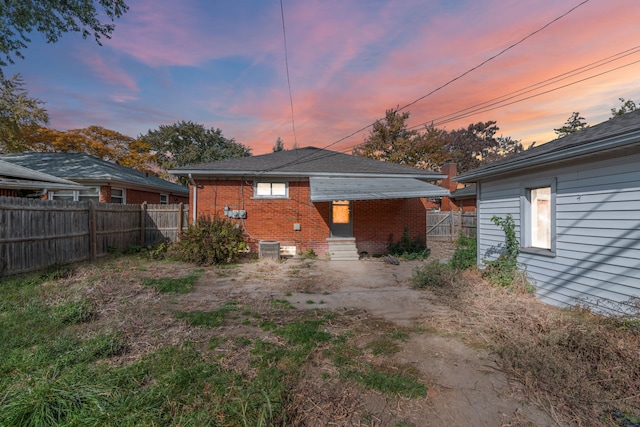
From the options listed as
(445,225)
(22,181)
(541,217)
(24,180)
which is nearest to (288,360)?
(541,217)

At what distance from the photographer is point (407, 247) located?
1169 centimetres

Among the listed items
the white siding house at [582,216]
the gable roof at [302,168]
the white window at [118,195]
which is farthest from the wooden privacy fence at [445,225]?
the white window at [118,195]

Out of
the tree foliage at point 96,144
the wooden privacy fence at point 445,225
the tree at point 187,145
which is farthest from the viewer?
the tree at point 187,145

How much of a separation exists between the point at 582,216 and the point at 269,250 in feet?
28.0

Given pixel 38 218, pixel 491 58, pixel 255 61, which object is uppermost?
pixel 255 61

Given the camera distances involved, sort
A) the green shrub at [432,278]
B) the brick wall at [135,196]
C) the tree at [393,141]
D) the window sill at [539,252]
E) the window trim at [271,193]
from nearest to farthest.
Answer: the window sill at [539,252] → the green shrub at [432,278] → the window trim at [271,193] → the brick wall at [135,196] → the tree at [393,141]

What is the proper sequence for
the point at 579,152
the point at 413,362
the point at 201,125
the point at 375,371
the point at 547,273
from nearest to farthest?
the point at 375,371
the point at 413,362
the point at 579,152
the point at 547,273
the point at 201,125

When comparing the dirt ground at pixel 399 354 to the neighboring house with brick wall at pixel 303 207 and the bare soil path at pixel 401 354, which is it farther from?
the neighboring house with brick wall at pixel 303 207

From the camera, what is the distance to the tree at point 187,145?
3569 centimetres

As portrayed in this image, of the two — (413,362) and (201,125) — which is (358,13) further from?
(201,125)

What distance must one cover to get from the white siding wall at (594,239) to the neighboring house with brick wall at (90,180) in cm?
1559

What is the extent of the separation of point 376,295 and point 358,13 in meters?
8.52

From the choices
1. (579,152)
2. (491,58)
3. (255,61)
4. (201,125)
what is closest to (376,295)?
(579,152)

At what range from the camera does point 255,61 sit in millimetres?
11031
